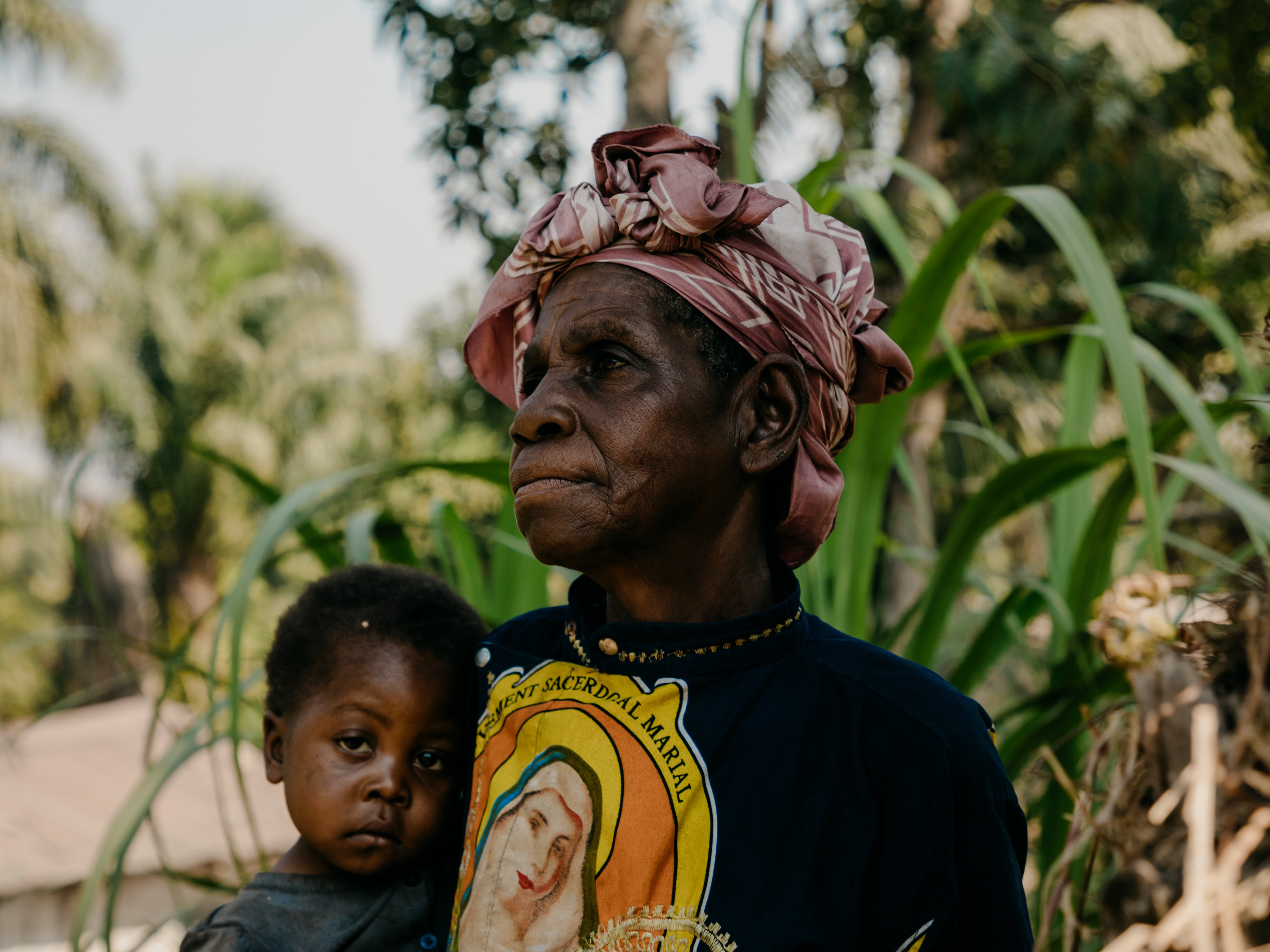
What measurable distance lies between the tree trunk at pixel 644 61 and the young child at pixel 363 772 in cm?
320

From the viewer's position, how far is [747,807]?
3.35 ft

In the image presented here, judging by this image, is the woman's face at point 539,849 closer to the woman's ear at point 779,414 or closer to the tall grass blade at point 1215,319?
the woman's ear at point 779,414

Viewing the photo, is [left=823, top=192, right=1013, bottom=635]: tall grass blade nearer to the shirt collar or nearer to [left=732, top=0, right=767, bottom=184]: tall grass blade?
[left=732, top=0, right=767, bottom=184]: tall grass blade

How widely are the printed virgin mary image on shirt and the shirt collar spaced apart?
0.02 metres

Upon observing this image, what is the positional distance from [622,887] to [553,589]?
4.43 m

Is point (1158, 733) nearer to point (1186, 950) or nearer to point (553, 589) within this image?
point (1186, 950)

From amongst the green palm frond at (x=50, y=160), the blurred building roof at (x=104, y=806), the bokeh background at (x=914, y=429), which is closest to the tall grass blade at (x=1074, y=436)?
the bokeh background at (x=914, y=429)

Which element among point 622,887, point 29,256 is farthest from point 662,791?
point 29,256

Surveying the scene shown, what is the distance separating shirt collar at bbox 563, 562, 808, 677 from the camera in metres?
1.10

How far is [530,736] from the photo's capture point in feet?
3.85

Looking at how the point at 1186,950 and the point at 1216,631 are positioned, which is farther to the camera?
the point at 1216,631

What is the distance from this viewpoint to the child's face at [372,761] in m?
1.31

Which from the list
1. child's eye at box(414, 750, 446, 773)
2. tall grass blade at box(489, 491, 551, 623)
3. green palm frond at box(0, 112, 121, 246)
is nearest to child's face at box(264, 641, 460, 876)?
child's eye at box(414, 750, 446, 773)

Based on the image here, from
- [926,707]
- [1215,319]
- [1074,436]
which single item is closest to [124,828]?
[926,707]
